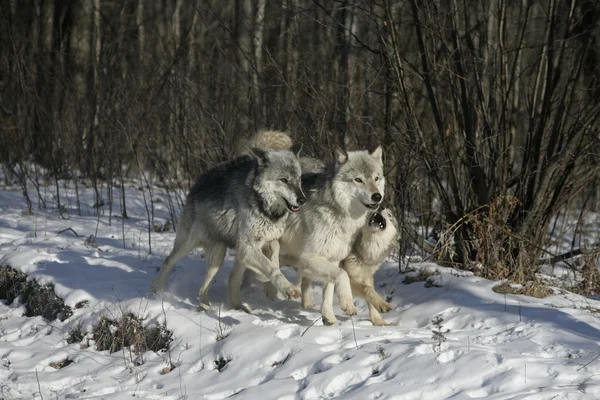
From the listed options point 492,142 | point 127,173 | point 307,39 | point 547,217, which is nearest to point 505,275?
point 547,217

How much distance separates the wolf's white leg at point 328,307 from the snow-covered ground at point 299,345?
228mm

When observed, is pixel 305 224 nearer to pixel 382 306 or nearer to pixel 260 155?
pixel 260 155

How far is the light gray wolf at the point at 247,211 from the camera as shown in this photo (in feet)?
21.6

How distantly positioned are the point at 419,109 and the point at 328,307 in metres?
5.49

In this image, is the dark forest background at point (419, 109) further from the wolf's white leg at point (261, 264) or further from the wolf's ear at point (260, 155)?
the wolf's white leg at point (261, 264)

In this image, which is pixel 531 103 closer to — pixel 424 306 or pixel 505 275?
pixel 505 275

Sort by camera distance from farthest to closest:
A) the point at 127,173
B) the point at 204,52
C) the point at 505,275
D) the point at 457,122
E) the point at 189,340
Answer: the point at 127,173, the point at 204,52, the point at 457,122, the point at 505,275, the point at 189,340

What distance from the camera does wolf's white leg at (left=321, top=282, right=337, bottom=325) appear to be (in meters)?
6.38

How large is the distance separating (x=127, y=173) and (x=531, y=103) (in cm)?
1034

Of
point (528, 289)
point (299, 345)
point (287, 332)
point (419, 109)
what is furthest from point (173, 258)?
point (419, 109)

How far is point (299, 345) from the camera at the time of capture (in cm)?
577

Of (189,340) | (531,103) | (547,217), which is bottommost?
(189,340)

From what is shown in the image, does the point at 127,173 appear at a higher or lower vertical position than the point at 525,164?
lower

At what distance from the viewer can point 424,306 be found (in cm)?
692
